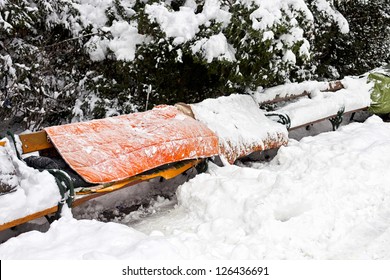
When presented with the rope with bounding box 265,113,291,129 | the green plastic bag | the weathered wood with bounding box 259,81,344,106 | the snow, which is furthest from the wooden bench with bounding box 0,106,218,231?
the green plastic bag

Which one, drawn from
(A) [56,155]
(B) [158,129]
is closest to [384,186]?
(B) [158,129]

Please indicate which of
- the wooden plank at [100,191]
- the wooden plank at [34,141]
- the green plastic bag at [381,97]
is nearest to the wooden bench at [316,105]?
the green plastic bag at [381,97]

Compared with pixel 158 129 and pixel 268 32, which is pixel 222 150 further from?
pixel 268 32

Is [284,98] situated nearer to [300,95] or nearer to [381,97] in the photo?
[300,95]

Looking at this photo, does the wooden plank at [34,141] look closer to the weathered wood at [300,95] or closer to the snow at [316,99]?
the snow at [316,99]

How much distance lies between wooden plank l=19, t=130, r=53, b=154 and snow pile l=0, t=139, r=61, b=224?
39 cm

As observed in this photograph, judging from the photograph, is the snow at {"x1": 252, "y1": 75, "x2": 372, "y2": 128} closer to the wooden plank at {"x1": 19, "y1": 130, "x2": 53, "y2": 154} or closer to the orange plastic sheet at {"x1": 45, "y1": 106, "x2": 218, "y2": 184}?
the orange plastic sheet at {"x1": 45, "y1": 106, "x2": 218, "y2": 184}

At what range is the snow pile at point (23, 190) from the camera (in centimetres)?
346

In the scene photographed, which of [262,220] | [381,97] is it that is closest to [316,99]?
[381,97]

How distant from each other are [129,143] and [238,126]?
1.86 metres

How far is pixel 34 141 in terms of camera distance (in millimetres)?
4352

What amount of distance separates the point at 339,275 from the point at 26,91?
20.7 ft

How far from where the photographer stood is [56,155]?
Answer: 15.5 ft

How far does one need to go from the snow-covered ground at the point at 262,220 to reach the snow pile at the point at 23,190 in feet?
0.65
